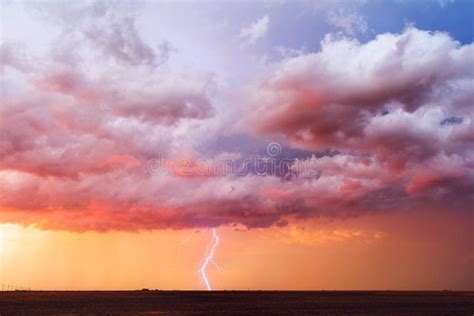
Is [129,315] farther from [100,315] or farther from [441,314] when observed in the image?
[441,314]

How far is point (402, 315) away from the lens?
69500 millimetres

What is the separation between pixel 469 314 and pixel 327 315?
77.7 ft

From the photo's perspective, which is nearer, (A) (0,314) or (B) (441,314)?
(A) (0,314)

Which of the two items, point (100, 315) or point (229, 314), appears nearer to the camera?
point (100, 315)

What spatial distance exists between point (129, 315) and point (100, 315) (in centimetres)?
412

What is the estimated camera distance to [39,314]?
6594cm

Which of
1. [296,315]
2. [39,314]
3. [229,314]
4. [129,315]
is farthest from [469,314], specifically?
[39,314]

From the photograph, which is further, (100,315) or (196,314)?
(196,314)

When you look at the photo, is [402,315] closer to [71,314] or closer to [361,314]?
[361,314]

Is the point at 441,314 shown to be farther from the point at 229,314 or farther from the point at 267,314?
the point at 229,314

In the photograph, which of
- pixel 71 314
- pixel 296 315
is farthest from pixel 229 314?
pixel 71 314

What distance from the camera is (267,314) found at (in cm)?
6912

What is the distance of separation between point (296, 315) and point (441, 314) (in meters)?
24.9

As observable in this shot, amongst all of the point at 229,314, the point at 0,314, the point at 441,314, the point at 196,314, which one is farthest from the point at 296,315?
the point at 0,314
